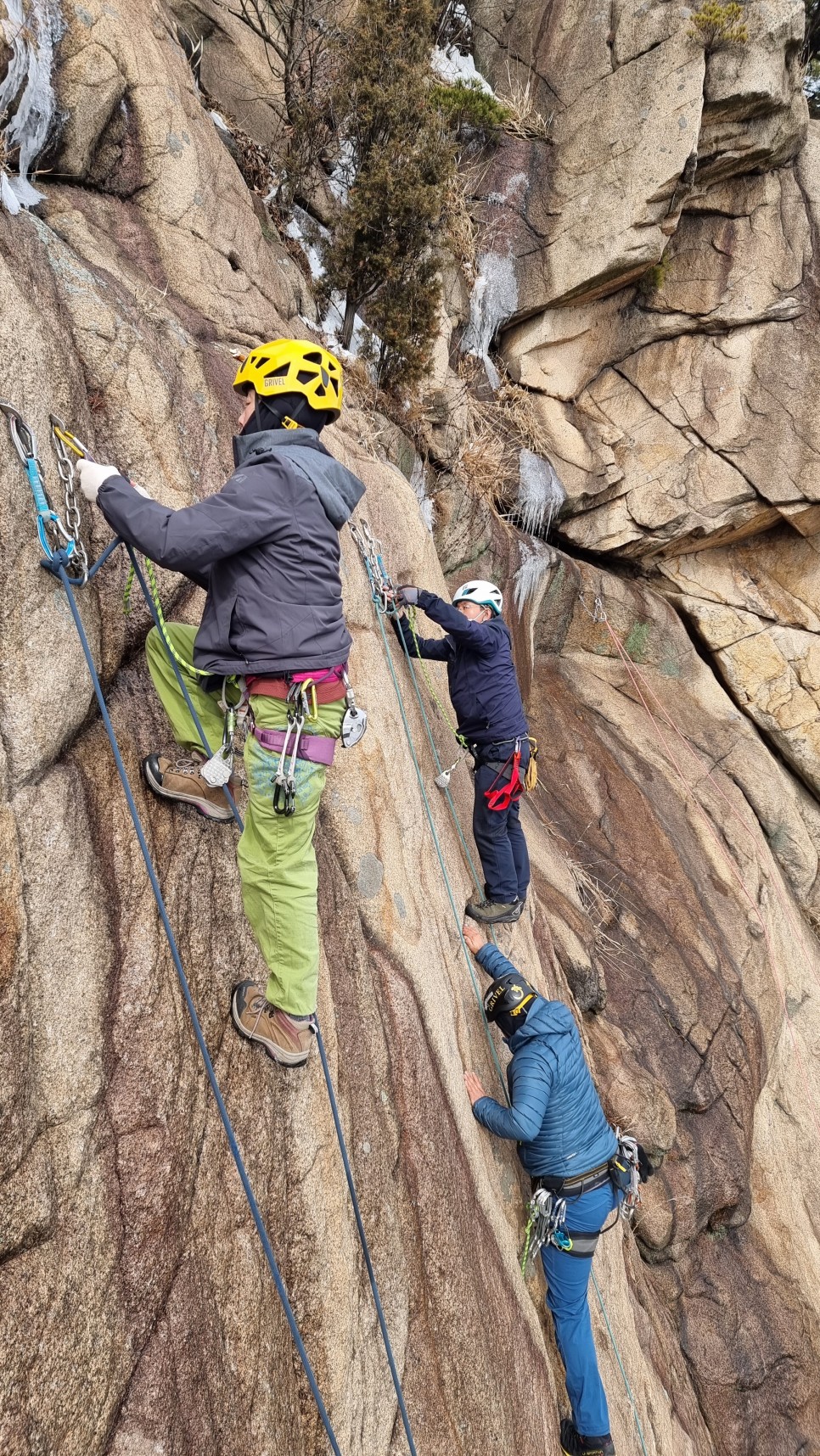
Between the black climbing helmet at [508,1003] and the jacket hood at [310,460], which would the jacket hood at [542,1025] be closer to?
the black climbing helmet at [508,1003]

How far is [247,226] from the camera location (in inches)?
291

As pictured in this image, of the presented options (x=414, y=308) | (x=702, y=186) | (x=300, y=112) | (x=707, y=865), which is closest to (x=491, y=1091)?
(x=707, y=865)

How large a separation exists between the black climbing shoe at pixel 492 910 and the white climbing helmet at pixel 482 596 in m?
2.47

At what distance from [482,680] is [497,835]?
134 cm

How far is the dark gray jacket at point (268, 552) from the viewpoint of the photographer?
3182 millimetres

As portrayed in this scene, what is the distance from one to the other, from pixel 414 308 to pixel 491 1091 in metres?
8.41

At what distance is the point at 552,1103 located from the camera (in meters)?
5.48

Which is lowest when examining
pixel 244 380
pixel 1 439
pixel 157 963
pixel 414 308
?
pixel 157 963

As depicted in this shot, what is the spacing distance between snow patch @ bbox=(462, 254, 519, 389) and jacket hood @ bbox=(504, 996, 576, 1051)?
32.5ft

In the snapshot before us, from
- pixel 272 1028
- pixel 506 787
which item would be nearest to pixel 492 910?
pixel 506 787

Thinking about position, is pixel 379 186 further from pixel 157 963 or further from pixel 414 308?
pixel 157 963

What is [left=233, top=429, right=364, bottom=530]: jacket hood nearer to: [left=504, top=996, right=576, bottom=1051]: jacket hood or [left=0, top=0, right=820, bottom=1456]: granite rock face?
[left=0, top=0, right=820, bottom=1456]: granite rock face

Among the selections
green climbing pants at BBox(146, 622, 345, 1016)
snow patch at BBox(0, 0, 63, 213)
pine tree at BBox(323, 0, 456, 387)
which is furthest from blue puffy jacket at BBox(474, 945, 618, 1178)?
pine tree at BBox(323, 0, 456, 387)

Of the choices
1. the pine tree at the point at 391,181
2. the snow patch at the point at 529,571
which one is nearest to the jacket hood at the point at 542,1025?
the snow patch at the point at 529,571
